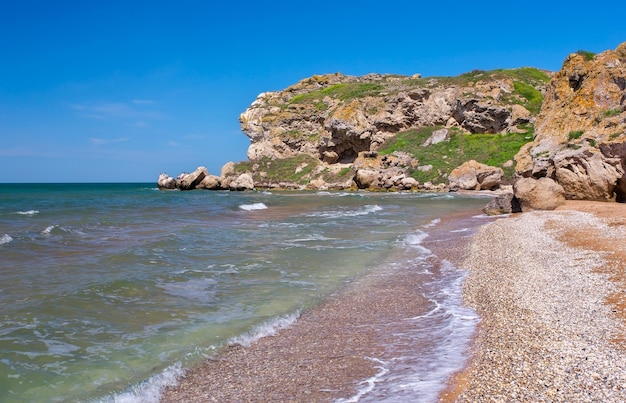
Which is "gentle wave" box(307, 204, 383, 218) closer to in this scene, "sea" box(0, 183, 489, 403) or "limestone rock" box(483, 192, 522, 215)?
"sea" box(0, 183, 489, 403)

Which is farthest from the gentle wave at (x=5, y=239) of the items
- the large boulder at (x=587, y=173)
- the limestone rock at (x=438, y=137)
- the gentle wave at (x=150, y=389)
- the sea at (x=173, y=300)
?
the limestone rock at (x=438, y=137)

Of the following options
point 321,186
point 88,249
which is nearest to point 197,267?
point 88,249

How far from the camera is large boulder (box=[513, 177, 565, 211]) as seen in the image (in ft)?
76.9

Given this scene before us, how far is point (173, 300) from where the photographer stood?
9945mm

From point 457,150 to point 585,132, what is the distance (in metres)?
34.3

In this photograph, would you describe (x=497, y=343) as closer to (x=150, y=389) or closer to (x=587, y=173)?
(x=150, y=389)

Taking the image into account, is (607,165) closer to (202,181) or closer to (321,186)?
(321,186)

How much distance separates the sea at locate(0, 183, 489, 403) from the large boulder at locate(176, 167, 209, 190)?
50.6 meters

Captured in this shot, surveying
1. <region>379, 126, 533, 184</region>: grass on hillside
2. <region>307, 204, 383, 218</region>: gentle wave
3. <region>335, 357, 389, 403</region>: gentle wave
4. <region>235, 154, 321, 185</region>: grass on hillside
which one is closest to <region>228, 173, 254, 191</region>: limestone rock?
<region>235, 154, 321, 185</region>: grass on hillside

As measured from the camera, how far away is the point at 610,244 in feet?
39.4

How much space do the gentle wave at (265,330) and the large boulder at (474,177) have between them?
1854 inches

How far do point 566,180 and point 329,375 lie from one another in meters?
23.4

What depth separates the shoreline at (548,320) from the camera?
186 inches

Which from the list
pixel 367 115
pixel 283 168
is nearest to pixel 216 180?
pixel 283 168
